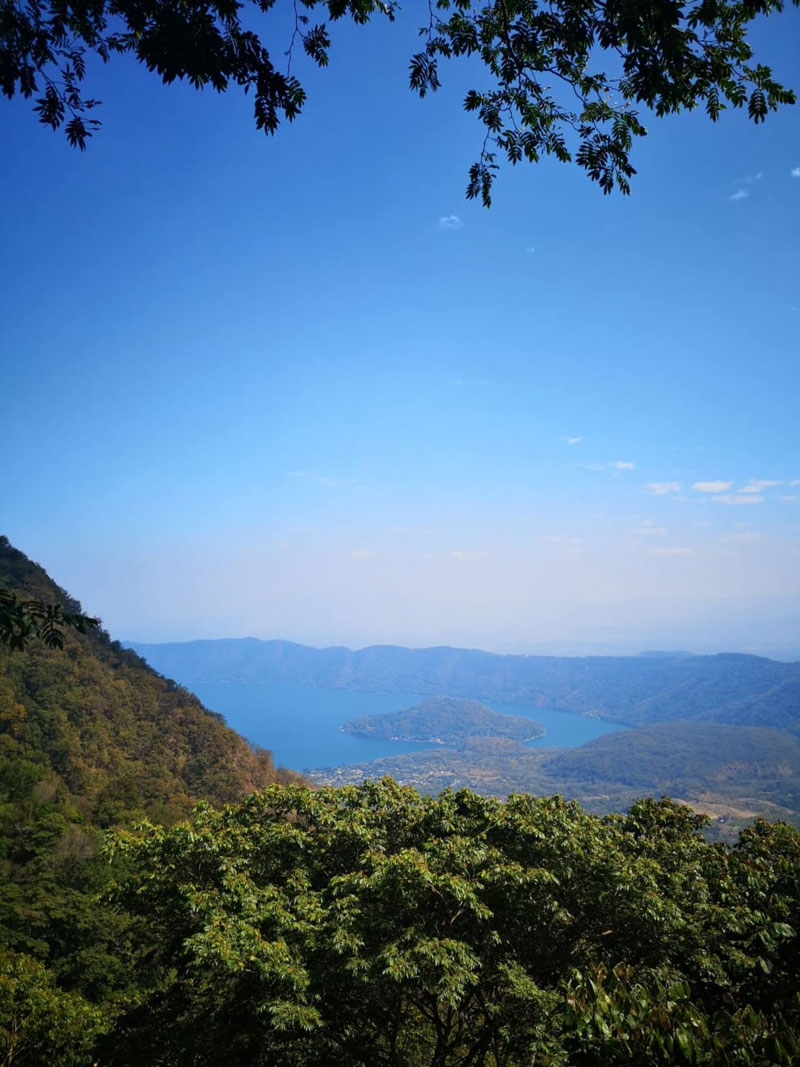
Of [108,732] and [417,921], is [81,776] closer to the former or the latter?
[108,732]

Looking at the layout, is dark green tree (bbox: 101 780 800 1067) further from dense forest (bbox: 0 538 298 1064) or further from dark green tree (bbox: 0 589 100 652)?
dark green tree (bbox: 0 589 100 652)

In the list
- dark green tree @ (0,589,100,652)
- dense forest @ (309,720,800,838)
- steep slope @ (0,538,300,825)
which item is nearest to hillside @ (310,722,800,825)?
dense forest @ (309,720,800,838)

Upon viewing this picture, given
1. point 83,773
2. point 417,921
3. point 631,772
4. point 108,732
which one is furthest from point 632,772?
point 417,921

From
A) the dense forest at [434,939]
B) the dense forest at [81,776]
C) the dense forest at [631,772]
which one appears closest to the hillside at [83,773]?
the dense forest at [81,776]

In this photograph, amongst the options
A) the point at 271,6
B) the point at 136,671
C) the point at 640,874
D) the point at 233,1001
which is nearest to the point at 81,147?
the point at 271,6

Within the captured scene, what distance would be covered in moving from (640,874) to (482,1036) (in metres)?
3.28

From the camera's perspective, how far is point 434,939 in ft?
20.9

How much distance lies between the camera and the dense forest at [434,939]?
4.75 meters

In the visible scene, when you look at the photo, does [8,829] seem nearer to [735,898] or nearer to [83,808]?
[83,808]

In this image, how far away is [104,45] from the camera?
342cm

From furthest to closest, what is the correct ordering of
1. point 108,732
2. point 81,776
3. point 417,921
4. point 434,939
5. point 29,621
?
point 108,732, point 81,776, point 417,921, point 434,939, point 29,621

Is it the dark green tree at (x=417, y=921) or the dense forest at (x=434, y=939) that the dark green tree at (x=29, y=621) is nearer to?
the dense forest at (x=434, y=939)

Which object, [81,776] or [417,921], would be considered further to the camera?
[81,776]

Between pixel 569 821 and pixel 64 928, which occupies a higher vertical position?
pixel 569 821
